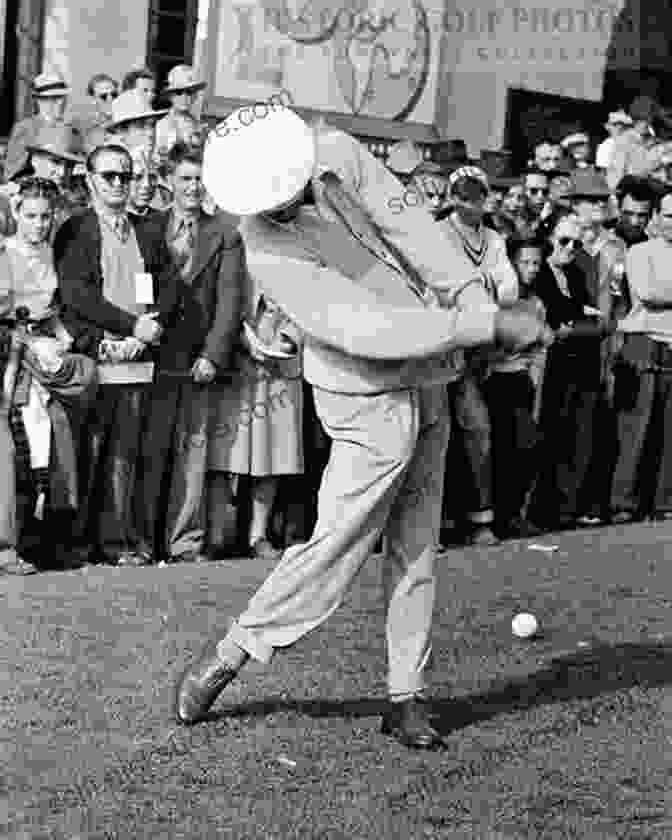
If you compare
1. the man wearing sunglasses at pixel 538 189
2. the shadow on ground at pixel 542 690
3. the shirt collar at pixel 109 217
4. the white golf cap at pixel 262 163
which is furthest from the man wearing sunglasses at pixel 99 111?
the white golf cap at pixel 262 163

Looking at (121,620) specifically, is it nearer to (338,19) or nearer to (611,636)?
(611,636)

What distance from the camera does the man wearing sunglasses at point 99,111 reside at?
538 inches

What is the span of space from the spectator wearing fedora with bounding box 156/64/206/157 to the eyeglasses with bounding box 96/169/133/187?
202 centimetres

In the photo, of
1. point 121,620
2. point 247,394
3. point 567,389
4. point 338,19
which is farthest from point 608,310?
point 121,620

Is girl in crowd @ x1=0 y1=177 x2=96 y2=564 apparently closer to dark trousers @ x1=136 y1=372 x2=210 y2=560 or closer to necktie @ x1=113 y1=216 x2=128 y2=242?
necktie @ x1=113 y1=216 x2=128 y2=242

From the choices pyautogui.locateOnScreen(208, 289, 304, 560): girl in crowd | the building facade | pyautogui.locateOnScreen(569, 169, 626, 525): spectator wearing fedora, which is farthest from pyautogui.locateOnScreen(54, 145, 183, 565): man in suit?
the building facade

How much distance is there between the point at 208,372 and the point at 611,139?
33.5 feet

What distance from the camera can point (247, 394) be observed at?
12.1m

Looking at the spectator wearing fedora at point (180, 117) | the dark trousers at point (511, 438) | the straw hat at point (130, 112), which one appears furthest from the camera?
the spectator wearing fedora at point (180, 117)

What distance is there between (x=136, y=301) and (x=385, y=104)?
7372mm

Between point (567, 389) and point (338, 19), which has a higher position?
point (338, 19)

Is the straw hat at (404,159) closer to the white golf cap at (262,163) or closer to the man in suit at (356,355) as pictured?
the man in suit at (356,355)

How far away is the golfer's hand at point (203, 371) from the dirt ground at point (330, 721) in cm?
100

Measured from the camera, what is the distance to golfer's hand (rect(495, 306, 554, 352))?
674 cm
